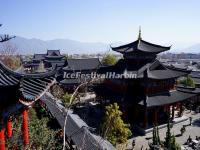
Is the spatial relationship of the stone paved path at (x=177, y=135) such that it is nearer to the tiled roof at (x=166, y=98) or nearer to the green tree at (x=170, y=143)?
the green tree at (x=170, y=143)

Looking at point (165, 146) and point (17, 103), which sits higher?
point (17, 103)

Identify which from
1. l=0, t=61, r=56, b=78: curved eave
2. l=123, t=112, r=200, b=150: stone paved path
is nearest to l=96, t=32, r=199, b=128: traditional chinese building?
l=123, t=112, r=200, b=150: stone paved path

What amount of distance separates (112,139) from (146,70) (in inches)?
427

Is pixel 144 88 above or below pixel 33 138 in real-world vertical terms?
above

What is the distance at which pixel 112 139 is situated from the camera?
70.7ft

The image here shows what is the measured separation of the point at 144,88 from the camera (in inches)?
1180

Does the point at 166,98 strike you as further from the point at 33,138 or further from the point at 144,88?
the point at 33,138

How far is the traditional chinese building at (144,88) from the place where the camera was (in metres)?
29.6

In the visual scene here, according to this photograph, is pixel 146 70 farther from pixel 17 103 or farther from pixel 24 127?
pixel 17 103

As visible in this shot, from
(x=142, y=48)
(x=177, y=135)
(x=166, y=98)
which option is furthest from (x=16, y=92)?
(x=142, y=48)

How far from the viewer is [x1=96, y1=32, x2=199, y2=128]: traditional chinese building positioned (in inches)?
1167

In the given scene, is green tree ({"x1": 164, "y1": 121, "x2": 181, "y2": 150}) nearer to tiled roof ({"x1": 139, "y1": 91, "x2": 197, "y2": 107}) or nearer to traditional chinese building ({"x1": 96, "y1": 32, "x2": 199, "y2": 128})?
traditional chinese building ({"x1": 96, "y1": 32, "x2": 199, "y2": 128})

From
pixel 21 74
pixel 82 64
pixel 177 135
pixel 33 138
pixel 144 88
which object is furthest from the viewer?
pixel 82 64

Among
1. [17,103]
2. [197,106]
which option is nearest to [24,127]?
[17,103]
